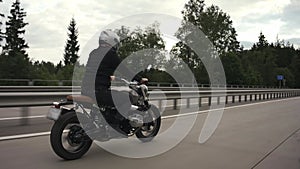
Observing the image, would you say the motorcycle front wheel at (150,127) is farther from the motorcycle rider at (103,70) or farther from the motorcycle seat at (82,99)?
the motorcycle seat at (82,99)

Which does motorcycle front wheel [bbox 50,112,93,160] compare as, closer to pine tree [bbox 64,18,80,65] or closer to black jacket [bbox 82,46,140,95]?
black jacket [bbox 82,46,140,95]

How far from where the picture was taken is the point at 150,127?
23.3 feet

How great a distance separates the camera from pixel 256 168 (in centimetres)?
532

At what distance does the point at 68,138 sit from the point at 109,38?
1.71m

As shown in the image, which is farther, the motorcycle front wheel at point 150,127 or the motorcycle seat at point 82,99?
the motorcycle front wheel at point 150,127

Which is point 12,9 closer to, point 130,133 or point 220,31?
point 220,31

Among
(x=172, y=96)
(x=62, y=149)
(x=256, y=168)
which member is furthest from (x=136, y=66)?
(x=172, y=96)

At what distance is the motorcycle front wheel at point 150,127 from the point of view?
22.5ft

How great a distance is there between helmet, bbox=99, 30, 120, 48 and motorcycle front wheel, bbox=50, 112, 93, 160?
49.6 inches

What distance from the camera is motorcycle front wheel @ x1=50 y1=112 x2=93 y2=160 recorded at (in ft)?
16.9

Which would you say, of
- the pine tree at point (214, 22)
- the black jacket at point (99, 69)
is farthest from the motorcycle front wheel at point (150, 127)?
the pine tree at point (214, 22)

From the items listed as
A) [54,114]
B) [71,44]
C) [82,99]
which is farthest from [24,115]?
[71,44]

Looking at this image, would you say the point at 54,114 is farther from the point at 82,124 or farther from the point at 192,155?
the point at 192,155

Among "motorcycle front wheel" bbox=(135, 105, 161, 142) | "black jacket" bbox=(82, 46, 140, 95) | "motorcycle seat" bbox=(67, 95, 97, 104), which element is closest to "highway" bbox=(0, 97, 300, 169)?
"motorcycle front wheel" bbox=(135, 105, 161, 142)
